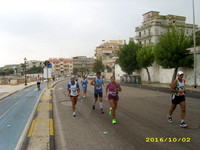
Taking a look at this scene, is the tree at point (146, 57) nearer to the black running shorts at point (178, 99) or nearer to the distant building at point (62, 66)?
the black running shorts at point (178, 99)

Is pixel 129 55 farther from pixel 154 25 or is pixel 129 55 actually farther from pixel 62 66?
pixel 62 66

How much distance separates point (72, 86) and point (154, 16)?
52012mm

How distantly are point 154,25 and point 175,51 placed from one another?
33.9 metres

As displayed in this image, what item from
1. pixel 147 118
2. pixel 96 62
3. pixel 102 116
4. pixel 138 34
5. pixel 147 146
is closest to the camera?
pixel 147 146

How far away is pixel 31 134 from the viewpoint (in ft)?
18.3

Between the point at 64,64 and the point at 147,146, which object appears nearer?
the point at 147,146

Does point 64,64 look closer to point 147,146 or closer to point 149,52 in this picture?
point 149,52

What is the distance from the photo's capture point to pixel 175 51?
21.3 metres

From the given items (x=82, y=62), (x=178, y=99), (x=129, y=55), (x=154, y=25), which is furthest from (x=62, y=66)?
(x=178, y=99)

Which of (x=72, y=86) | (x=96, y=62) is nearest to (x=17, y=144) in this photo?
(x=72, y=86)

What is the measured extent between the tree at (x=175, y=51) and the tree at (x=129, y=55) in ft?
39.9

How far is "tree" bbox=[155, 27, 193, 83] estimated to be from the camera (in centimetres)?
2117
